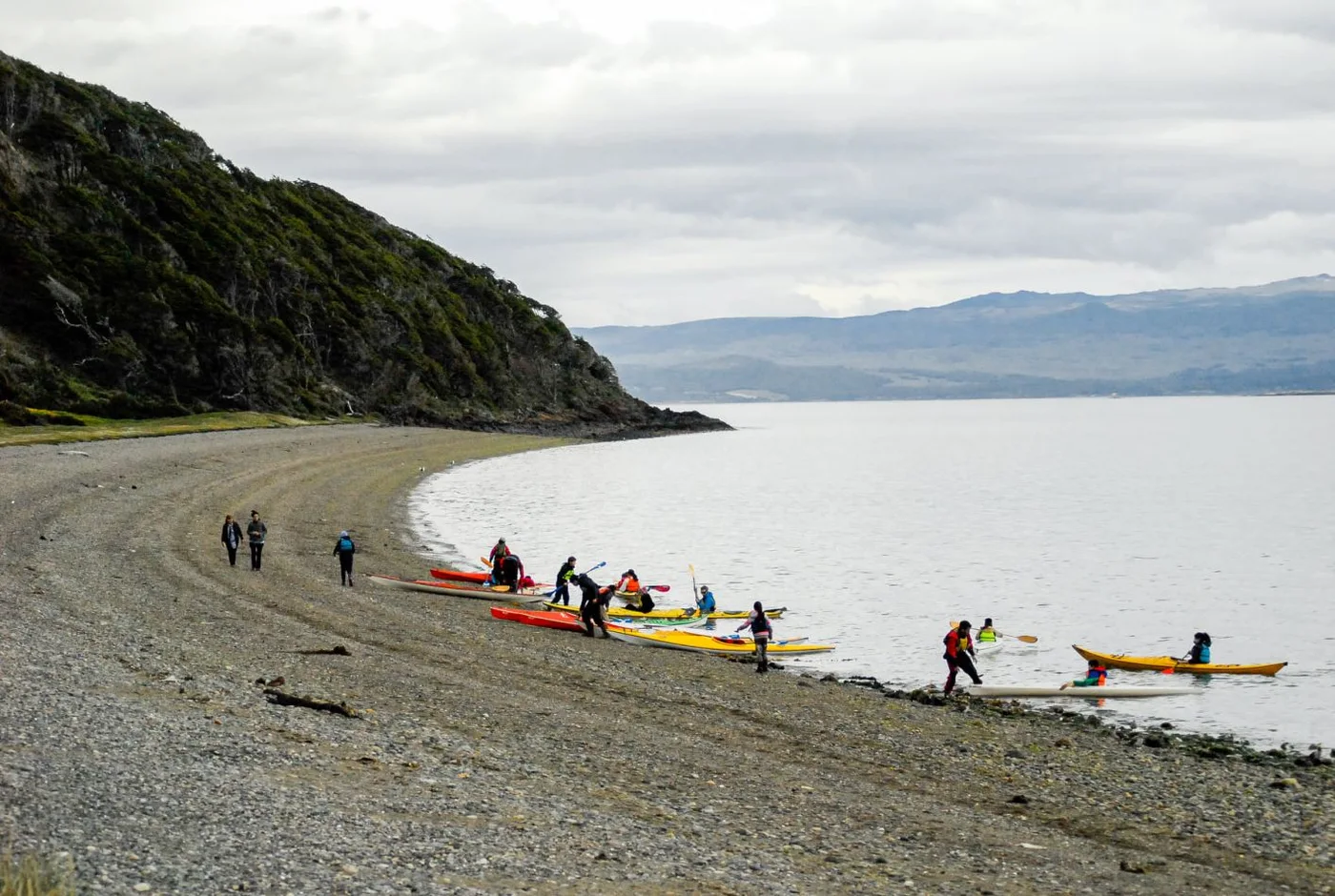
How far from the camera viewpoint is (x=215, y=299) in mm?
98188

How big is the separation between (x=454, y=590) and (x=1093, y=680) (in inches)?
680

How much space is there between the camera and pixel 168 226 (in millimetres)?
102938

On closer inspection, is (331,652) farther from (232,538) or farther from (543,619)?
(232,538)

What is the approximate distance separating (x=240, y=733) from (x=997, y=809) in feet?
33.5

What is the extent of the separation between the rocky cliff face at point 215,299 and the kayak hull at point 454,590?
47.8m

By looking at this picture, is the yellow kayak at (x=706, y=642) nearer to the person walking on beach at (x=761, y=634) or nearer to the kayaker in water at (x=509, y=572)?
the person walking on beach at (x=761, y=634)

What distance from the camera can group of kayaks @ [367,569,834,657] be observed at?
30953mm

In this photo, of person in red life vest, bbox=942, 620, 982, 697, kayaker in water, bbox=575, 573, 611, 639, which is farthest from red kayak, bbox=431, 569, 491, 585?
person in red life vest, bbox=942, 620, 982, 697

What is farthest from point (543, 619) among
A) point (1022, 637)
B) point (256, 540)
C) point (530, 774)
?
point (530, 774)

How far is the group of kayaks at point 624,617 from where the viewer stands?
31.0 metres

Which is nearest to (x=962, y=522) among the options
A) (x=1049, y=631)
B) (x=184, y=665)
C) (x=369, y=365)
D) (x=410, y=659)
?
(x=1049, y=631)

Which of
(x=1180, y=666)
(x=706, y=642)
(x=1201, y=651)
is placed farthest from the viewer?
(x=706, y=642)

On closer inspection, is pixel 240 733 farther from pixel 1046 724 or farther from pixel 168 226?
pixel 168 226

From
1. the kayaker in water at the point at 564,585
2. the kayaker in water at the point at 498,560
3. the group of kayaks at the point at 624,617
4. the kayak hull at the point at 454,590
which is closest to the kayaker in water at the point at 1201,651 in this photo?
the group of kayaks at the point at 624,617
